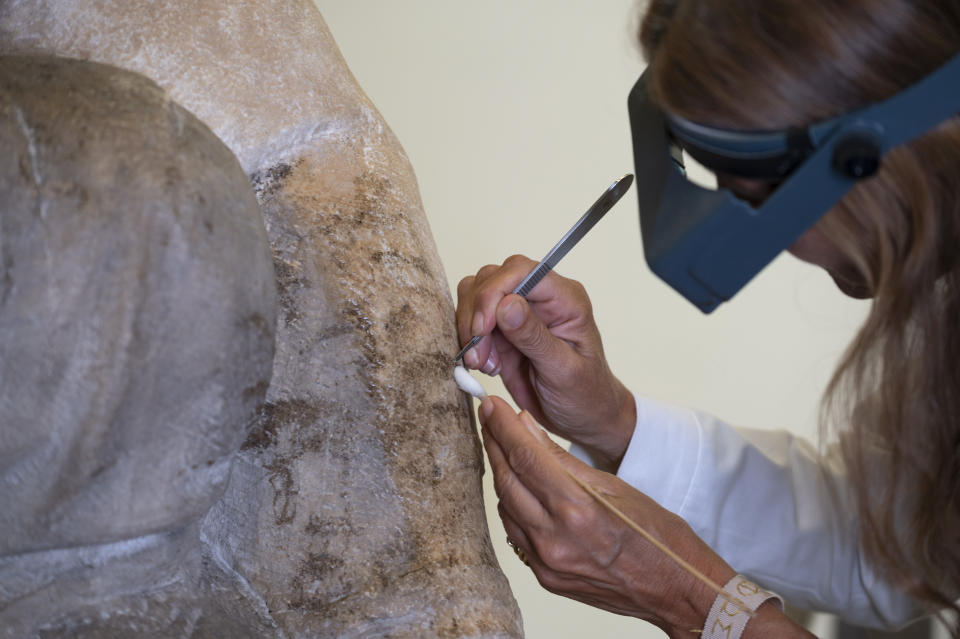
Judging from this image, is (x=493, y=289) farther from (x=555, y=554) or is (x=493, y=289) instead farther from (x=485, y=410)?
(x=555, y=554)

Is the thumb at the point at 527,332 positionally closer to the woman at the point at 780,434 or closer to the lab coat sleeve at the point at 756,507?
the woman at the point at 780,434

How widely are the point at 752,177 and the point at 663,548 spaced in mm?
326

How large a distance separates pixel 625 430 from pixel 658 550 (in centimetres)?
24

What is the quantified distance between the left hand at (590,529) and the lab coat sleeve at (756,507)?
0.69 feet

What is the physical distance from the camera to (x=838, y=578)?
1047 millimetres

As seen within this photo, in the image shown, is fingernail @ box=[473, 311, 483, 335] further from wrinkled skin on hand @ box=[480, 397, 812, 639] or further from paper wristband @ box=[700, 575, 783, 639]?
paper wristband @ box=[700, 575, 783, 639]

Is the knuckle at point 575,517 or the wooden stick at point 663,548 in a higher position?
the wooden stick at point 663,548

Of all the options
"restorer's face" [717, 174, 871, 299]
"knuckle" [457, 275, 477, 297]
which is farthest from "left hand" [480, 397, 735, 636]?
"restorer's face" [717, 174, 871, 299]

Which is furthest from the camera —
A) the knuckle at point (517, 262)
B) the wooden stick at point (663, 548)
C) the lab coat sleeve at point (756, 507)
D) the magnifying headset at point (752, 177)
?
the lab coat sleeve at point (756, 507)

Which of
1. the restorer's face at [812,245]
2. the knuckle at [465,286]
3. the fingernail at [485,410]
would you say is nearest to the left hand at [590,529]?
the fingernail at [485,410]

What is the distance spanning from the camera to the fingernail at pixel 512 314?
0.85 metres

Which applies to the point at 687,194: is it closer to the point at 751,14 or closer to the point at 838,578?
the point at 751,14

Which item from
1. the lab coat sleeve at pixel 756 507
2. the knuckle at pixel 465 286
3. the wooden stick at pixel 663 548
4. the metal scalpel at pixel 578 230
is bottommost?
the lab coat sleeve at pixel 756 507

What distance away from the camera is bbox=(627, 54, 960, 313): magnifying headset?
21.6 inches
